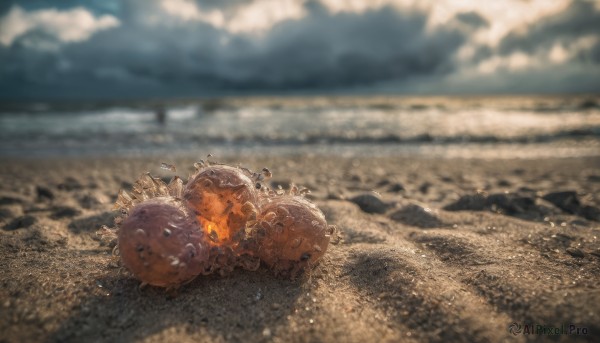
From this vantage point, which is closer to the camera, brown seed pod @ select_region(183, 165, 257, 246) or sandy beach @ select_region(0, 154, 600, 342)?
sandy beach @ select_region(0, 154, 600, 342)

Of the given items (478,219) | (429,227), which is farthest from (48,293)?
(478,219)

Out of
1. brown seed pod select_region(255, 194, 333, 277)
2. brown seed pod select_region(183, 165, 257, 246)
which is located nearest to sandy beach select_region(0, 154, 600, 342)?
brown seed pod select_region(255, 194, 333, 277)

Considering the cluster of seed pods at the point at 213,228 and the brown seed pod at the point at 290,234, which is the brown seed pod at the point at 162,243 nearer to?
the cluster of seed pods at the point at 213,228

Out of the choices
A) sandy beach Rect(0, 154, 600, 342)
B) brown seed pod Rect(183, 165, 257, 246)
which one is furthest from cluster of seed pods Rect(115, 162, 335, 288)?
sandy beach Rect(0, 154, 600, 342)

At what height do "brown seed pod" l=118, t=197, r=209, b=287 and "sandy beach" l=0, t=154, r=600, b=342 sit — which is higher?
"brown seed pod" l=118, t=197, r=209, b=287

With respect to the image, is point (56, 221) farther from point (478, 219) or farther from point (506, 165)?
point (506, 165)

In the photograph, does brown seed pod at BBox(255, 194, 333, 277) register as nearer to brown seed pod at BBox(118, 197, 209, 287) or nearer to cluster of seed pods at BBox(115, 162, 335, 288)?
cluster of seed pods at BBox(115, 162, 335, 288)
